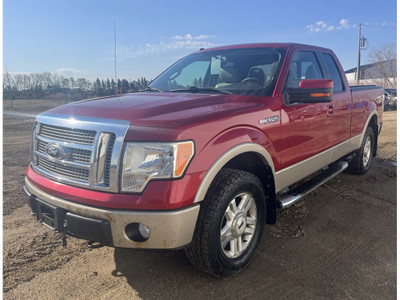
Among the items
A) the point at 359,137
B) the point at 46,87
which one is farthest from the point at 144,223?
the point at 46,87

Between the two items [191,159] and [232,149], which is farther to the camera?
[232,149]

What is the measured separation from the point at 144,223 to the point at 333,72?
11.9 feet

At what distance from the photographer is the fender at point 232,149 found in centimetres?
238

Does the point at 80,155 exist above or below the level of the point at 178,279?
above

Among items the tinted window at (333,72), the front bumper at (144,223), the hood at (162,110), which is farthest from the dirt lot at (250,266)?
the tinted window at (333,72)

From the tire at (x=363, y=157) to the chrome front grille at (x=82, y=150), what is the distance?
4530mm

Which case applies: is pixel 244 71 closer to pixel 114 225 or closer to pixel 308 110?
pixel 308 110

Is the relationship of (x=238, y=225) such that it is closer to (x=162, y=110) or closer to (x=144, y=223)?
(x=144, y=223)

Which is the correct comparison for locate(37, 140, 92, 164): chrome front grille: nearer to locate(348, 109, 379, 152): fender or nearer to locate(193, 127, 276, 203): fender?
locate(193, 127, 276, 203): fender

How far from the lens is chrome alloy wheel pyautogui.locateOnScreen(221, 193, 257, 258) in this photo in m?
2.72

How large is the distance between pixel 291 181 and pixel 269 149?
71 centimetres

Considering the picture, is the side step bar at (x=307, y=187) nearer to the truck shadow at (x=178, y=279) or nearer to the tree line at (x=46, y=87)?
the truck shadow at (x=178, y=279)

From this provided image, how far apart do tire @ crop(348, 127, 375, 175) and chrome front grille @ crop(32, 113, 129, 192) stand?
14.9ft

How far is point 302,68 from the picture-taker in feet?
12.8
